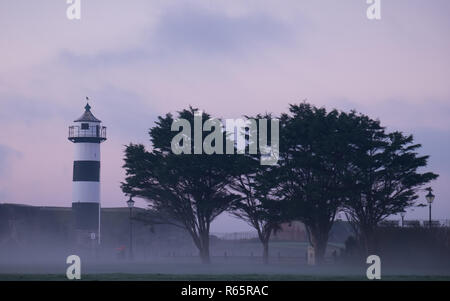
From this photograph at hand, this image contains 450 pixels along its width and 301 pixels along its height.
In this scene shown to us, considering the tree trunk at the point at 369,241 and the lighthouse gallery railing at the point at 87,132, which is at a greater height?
the lighthouse gallery railing at the point at 87,132

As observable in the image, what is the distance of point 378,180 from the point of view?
5406cm

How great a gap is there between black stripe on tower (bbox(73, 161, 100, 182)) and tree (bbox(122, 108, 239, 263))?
8652mm

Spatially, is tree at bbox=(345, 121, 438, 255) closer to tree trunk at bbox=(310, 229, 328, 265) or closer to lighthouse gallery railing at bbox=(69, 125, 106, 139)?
tree trunk at bbox=(310, 229, 328, 265)

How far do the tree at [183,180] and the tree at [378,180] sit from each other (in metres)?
10.4

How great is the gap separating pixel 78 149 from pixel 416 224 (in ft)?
106

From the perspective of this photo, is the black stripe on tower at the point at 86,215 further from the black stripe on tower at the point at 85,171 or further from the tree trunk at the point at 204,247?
the tree trunk at the point at 204,247

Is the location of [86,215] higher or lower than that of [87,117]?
lower

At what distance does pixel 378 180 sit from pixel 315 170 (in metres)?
4.53

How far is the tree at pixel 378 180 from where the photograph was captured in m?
53.5

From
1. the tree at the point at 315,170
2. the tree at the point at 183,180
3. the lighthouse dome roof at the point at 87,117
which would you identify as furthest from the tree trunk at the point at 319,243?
the lighthouse dome roof at the point at 87,117

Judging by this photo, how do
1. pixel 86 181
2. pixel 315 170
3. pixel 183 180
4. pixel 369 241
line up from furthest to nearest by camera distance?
pixel 86 181 → pixel 183 180 → pixel 315 170 → pixel 369 241

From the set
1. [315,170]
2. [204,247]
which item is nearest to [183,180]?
[204,247]

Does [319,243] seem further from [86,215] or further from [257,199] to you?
[86,215]
